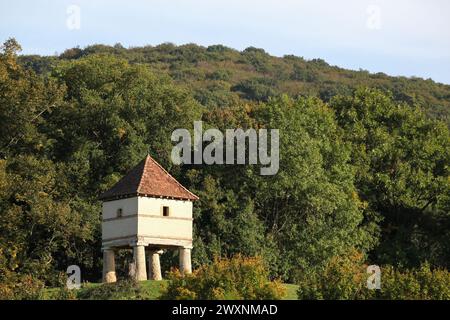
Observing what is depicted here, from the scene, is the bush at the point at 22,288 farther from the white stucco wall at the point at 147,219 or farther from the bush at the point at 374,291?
the bush at the point at 374,291

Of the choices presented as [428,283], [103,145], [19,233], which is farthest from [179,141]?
[428,283]

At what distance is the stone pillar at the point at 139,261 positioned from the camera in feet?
224

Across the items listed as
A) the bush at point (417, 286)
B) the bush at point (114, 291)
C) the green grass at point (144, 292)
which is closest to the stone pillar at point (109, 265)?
the green grass at point (144, 292)

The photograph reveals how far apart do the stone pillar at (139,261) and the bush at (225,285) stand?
3.88 metres

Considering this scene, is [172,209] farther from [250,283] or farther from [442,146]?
[442,146]

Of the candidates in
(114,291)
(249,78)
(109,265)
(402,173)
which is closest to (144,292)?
(114,291)

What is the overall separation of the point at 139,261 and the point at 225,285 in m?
7.33

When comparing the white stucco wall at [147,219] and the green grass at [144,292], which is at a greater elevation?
the white stucco wall at [147,219]

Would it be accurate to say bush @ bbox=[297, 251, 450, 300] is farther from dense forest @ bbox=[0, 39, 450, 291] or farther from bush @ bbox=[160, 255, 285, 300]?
dense forest @ bbox=[0, 39, 450, 291]

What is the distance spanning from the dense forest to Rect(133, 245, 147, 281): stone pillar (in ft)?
24.6

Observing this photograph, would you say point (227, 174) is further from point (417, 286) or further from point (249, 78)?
point (249, 78)

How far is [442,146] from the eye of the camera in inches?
3568

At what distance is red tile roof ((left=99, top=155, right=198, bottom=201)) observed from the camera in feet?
228
